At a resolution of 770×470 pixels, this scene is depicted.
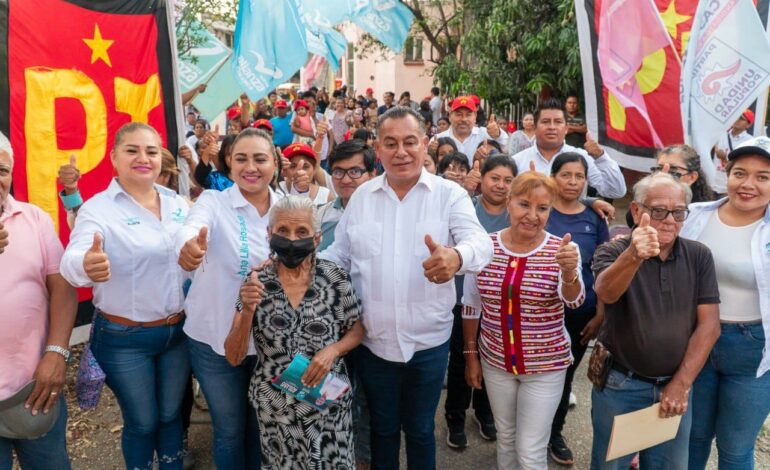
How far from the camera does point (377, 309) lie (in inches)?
97.1

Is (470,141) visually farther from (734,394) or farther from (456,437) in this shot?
(734,394)

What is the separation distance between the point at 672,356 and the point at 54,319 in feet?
8.83

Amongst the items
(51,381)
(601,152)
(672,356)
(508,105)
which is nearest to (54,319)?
(51,381)

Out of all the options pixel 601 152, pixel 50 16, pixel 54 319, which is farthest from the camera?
pixel 601 152

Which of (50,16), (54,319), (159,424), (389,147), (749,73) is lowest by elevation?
(159,424)

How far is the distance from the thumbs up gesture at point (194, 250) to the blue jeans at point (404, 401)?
0.93 m

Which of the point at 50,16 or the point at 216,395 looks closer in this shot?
the point at 216,395

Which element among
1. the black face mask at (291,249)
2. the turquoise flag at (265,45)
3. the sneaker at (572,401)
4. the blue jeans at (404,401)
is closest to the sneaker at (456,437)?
the blue jeans at (404,401)

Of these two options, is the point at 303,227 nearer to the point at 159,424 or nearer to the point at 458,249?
the point at 458,249

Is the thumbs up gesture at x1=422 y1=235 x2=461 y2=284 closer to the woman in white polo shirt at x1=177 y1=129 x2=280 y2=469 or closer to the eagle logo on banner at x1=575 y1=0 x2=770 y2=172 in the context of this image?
the woman in white polo shirt at x1=177 y1=129 x2=280 y2=469

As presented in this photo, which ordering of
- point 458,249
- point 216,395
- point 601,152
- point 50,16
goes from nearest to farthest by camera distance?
1. point 458,249
2. point 216,395
3. point 50,16
4. point 601,152

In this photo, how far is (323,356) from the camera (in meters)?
2.29

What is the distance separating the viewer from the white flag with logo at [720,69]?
3475 mm

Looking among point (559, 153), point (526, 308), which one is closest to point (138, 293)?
point (526, 308)
